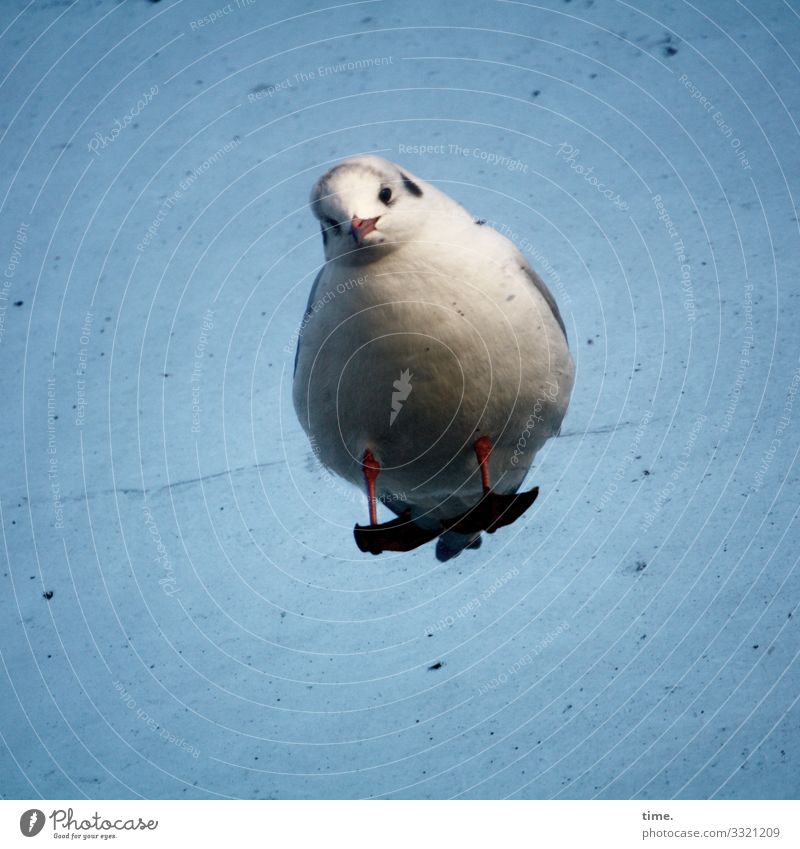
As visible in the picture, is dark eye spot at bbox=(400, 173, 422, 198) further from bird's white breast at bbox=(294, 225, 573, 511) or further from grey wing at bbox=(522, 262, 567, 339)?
grey wing at bbox=(522, 262, 567, 339)

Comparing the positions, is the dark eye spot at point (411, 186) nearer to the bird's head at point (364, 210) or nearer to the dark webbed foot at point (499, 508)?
the bird's head at point (364, 210)

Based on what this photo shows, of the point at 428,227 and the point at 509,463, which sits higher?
the point at 428,227

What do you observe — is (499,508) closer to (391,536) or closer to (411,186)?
(391,536)

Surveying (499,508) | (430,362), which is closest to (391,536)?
(499,508)

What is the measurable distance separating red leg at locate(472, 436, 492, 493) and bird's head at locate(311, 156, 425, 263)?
0.48 meters

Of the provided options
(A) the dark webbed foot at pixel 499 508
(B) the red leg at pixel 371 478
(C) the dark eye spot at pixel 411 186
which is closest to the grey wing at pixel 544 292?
(C) the dark eye spot at pixel 411 186

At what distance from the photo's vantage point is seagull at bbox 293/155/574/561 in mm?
2094

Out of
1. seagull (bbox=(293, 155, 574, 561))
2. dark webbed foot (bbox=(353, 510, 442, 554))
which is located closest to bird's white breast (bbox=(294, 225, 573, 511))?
seagull (bbox=(293, 155, 574, 561))

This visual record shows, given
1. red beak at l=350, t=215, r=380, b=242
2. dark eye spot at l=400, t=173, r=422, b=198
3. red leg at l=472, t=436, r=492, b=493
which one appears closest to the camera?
red beak at l=350, t=215, r=380, b=242

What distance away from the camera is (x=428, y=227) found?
2.16 m

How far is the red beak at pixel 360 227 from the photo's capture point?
79.6 inches
